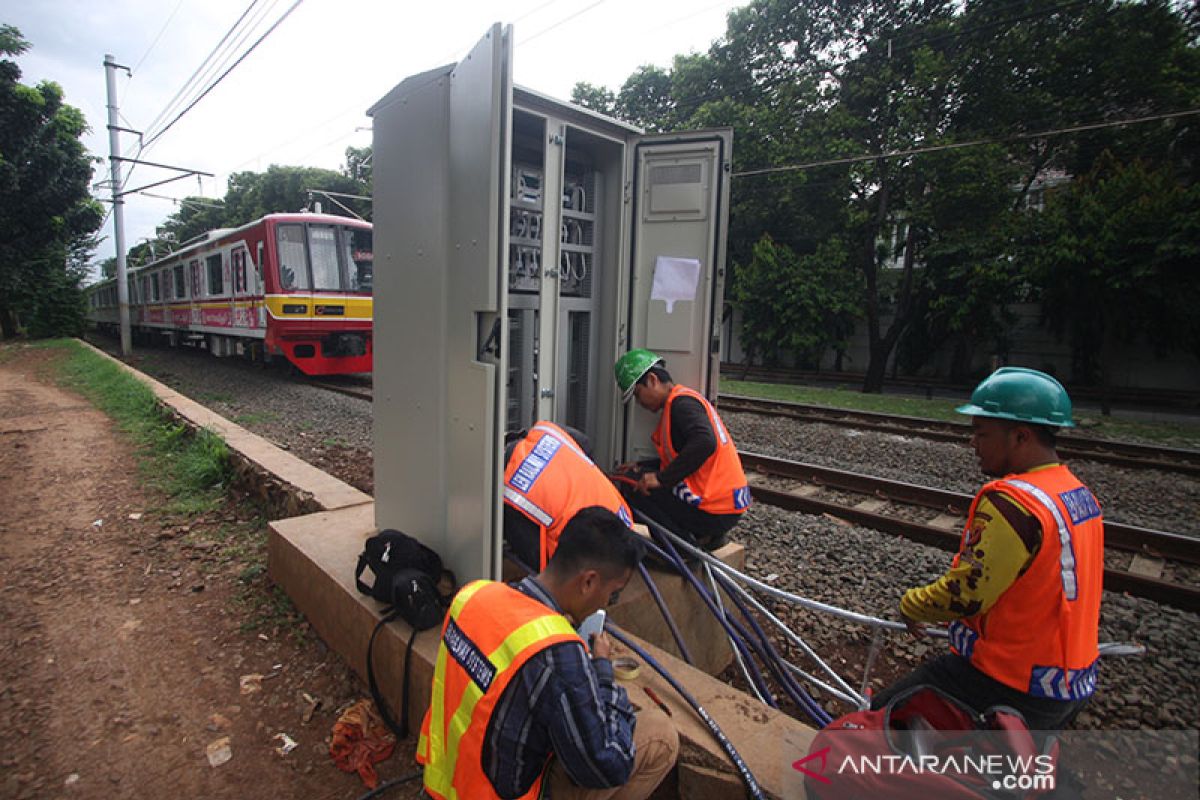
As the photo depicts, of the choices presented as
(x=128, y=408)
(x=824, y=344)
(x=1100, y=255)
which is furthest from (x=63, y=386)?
(x=1100, y=255)

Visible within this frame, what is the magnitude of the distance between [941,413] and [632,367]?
9789 mm

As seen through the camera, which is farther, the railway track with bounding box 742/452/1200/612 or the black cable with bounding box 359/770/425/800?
the railway track with bounding box 742/452/1200/612

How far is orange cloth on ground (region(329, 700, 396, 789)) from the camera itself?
2490mm

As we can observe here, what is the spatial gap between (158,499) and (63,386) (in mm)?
9275

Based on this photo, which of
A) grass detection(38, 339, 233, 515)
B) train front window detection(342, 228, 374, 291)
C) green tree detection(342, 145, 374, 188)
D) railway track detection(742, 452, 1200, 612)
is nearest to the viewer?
railway track detection(742, 452, 1200, 612)

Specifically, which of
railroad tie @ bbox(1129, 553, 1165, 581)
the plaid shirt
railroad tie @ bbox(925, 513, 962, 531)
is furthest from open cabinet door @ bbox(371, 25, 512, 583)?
railroad tie @ bbox(1129, 553, 1165, 581)

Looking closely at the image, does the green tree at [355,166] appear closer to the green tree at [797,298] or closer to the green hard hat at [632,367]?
the green tree at [797,298]

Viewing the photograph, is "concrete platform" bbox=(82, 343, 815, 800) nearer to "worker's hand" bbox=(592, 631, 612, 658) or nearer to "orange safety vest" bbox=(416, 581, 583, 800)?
"worker's hand" bbox=(592, 631, 612, 658)

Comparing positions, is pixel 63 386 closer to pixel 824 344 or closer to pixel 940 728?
pixel 940 728

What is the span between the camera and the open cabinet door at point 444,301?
2490mm

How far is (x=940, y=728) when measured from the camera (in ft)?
5.88

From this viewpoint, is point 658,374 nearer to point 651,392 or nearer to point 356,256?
point 651,392

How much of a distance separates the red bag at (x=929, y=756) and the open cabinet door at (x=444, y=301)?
56.3 inches

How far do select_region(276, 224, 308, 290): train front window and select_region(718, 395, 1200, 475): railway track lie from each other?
26.2ft
